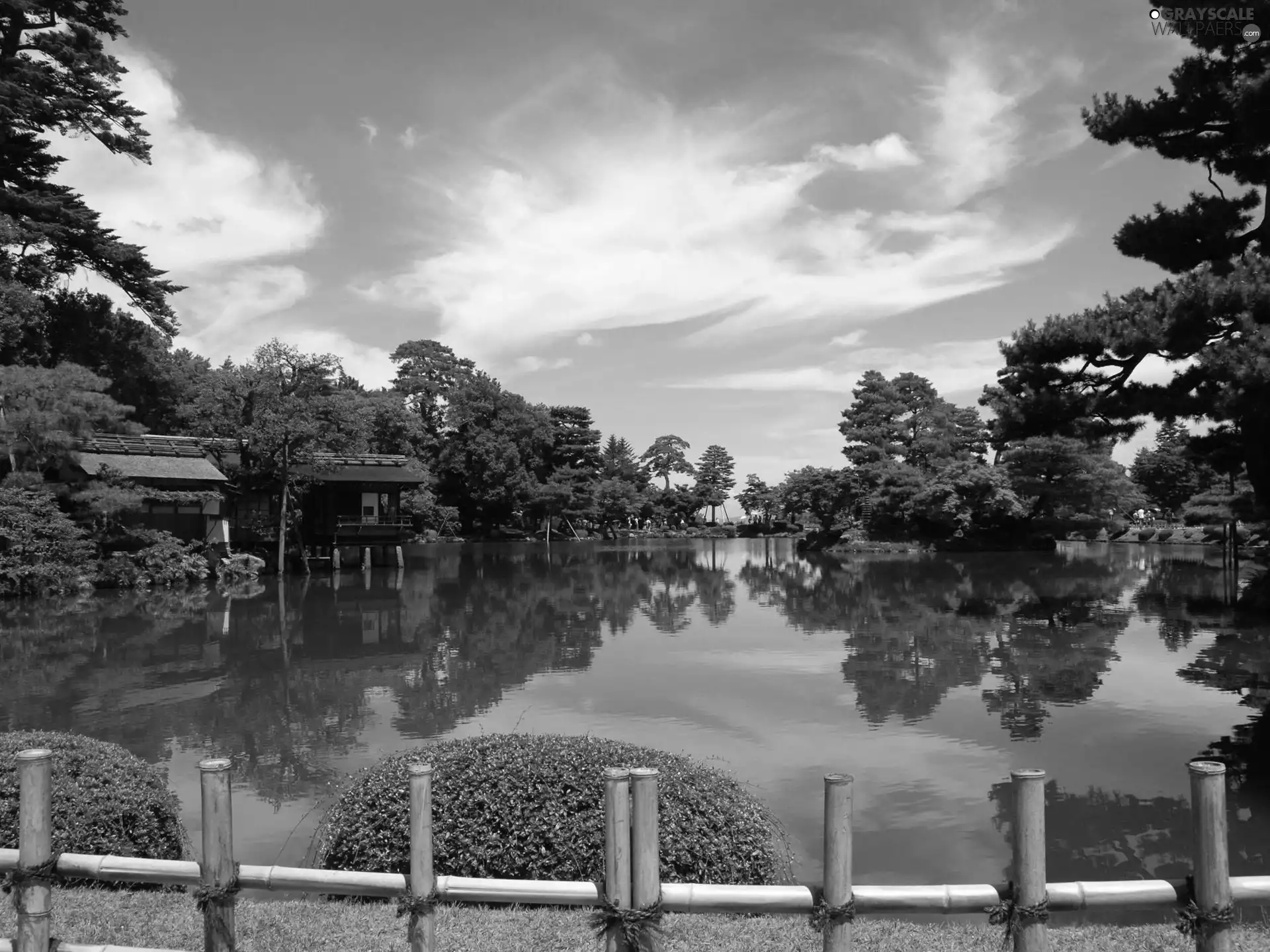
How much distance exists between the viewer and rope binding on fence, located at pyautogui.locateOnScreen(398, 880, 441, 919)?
325cm

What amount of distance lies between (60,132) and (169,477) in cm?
1104

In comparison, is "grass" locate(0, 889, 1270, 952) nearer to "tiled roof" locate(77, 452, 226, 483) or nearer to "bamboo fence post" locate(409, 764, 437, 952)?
"bamboo fence post" locate(409, 764, 437, 952)

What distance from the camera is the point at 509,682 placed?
12.0 meters

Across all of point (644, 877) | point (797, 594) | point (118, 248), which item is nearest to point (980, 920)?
point (644, 877)

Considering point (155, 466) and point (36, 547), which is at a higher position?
point (155, 466)

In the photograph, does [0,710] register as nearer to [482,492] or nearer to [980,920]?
[980,920]

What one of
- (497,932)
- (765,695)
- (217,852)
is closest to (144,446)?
(765,695)

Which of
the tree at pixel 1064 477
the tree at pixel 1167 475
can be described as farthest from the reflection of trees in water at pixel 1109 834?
the tree at pixel 1167 475

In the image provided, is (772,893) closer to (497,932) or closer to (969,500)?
(497,932)

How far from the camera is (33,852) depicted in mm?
3406

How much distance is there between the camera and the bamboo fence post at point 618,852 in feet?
10.4

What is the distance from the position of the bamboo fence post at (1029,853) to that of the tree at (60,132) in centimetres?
2870

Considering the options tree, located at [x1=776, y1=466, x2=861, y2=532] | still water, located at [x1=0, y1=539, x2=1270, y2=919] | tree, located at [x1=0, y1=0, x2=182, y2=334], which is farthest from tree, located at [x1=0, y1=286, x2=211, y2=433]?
tree, located at [x1=776, y1=466, x2=861, y2=532]

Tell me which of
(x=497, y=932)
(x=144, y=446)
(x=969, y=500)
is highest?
(x=144, y=446)
